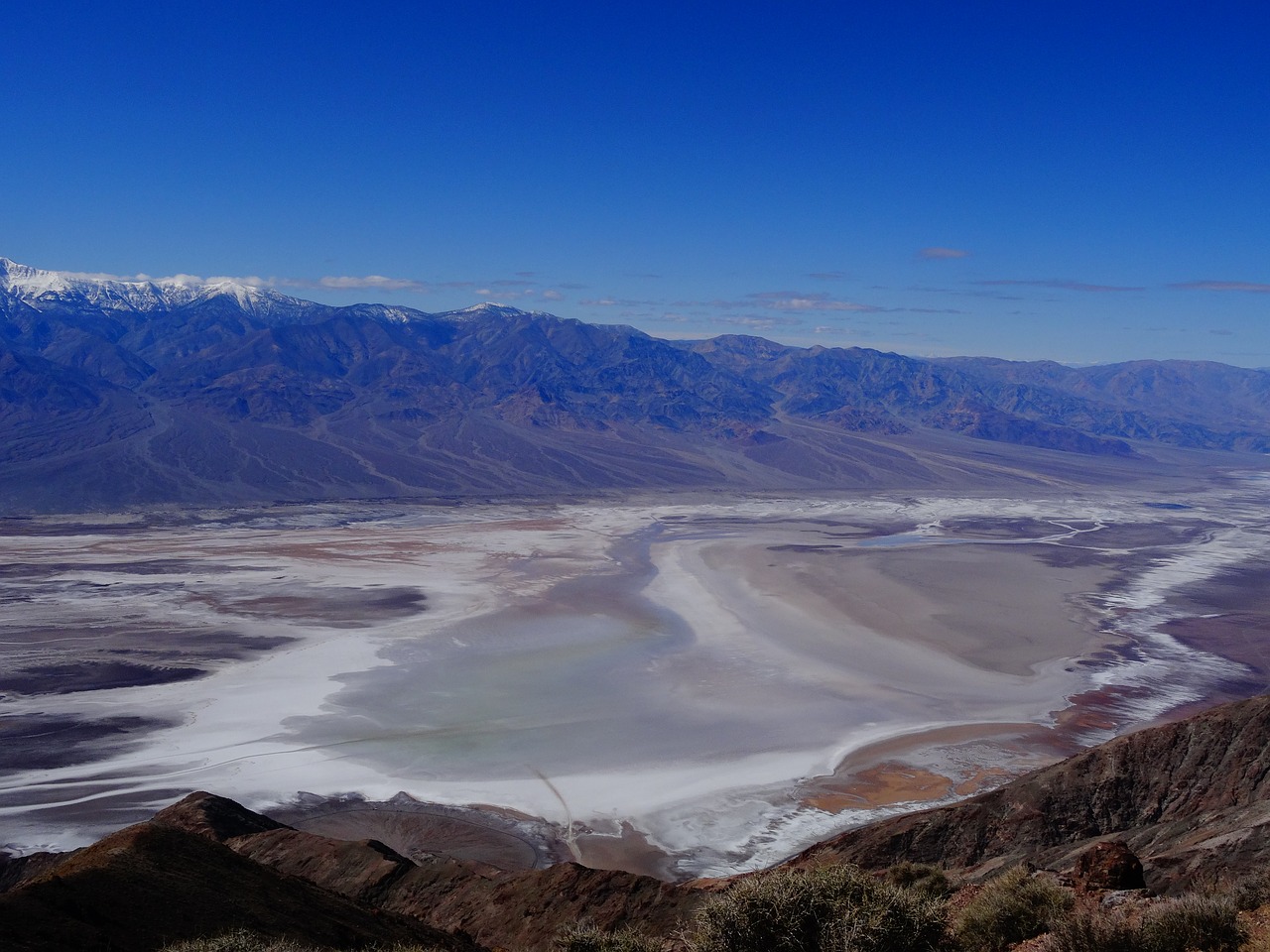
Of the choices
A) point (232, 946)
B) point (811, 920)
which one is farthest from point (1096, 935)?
point (232, 946)

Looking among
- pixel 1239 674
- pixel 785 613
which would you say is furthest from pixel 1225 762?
pixel 785 613

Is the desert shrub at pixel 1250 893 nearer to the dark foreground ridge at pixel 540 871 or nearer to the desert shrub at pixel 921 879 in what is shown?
the dark foreground ridge at pixel 540 871

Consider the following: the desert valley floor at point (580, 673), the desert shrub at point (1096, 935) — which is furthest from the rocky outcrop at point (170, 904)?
the desert valley floor at point (580, 673)

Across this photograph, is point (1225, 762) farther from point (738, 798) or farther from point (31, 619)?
point (31, 619)

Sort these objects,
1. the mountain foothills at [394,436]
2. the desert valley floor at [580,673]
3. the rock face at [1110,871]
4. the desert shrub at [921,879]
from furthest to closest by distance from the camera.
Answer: the mountain foothills at [394,436] < the desert valley floor at [580,673] < the desert shrub at [921,879] < the rock face at [1110,871]

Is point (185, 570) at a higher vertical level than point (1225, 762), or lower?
lower

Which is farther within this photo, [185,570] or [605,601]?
[185,570]
